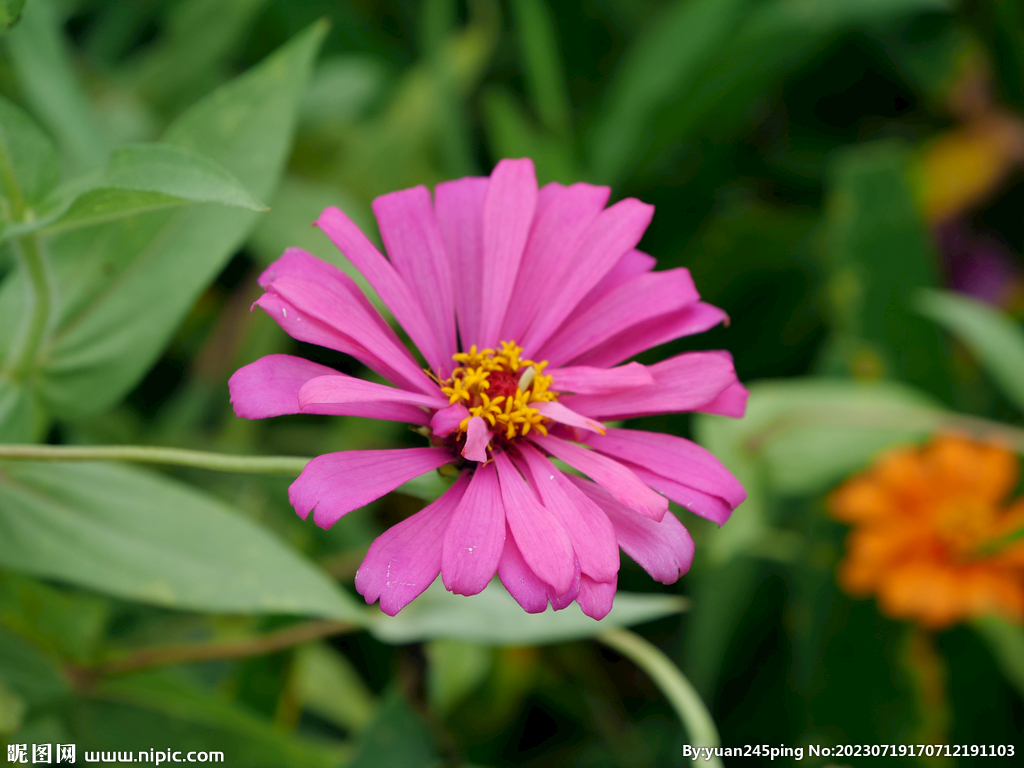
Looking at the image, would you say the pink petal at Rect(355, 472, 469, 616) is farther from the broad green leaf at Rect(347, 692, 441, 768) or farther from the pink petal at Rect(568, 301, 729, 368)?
the broad green leaf at Rect(347, 692, 441, 768)

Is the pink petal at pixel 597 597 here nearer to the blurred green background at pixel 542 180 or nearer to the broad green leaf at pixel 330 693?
the blurred green background at pixel 542 180

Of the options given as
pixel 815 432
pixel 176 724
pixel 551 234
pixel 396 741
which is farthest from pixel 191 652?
pixel 815 432

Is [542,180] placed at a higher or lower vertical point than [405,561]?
higher

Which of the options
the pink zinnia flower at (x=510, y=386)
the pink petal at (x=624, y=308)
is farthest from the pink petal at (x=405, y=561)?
the pink petal at (x=624, y=308)

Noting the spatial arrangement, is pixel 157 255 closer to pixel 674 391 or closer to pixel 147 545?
pixel 147 545

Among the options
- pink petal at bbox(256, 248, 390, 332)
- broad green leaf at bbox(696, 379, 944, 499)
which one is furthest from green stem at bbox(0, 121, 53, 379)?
broad green leaf at bbox(696, 379, 944, 499)

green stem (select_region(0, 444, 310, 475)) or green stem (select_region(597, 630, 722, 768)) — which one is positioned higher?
green stem (select_region(0, 444, 310, 475))

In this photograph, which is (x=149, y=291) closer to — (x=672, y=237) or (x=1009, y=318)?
(x=672, y=237)
